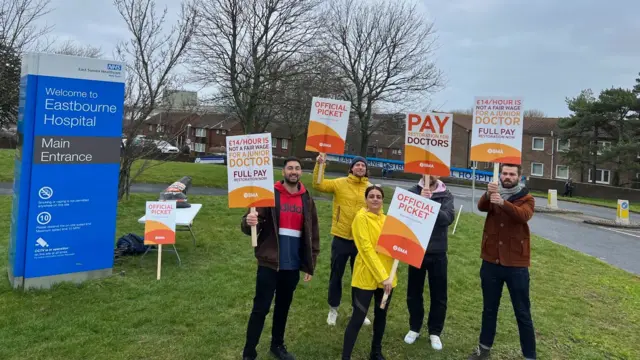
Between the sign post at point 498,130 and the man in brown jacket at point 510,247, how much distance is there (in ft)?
0.57

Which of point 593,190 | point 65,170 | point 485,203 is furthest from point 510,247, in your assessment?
point 593,190

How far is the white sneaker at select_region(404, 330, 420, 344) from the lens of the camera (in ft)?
15.2

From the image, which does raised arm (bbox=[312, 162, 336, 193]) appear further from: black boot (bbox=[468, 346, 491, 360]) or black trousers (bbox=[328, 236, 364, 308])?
black boot (bbox=[468, 346, 491, 360])

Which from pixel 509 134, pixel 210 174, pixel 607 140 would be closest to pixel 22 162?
pixel 509 134

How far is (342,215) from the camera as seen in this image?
506cm

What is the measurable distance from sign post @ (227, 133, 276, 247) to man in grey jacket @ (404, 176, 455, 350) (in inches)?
64.4

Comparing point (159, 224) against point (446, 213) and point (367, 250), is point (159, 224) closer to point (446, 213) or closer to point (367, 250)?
point (367, 250)

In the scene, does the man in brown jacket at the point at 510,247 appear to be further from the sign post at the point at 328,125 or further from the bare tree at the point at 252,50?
the bare tree at the point at 252,50

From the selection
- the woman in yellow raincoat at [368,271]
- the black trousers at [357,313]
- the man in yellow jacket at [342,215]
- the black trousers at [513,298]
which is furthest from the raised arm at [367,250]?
the black trousers at [513,298]

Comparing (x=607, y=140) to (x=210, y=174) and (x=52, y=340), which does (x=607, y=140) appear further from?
(x=52, y=340)

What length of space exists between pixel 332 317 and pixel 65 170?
4301 mm

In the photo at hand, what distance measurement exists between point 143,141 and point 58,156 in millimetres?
7005

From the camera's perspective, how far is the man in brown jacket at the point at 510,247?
4029 millimetres

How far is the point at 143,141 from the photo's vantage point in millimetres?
12539
